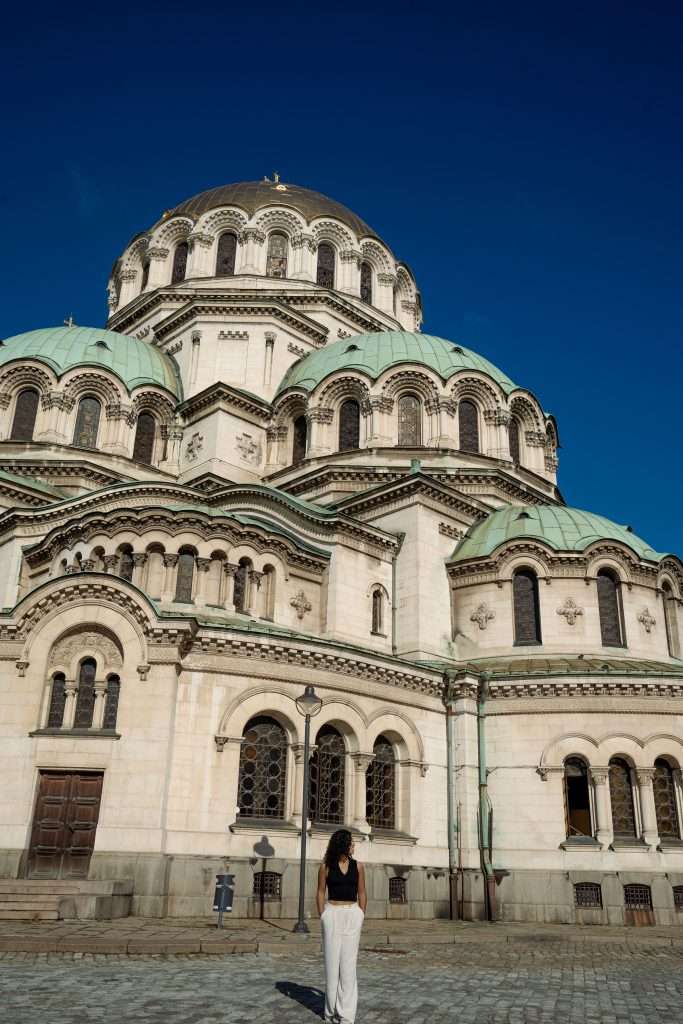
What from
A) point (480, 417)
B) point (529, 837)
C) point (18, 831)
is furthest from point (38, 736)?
point (480, 417)

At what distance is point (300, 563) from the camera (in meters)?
27.6

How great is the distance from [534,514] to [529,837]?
34.9 feet

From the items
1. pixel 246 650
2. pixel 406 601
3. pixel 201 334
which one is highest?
pixel 201 334

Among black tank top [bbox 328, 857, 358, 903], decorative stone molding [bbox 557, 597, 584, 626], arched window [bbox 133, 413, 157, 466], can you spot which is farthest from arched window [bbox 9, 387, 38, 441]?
black tank top [bbox 328, 857, 358, 903]

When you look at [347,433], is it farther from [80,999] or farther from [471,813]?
[80,999]

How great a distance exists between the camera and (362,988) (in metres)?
11.2

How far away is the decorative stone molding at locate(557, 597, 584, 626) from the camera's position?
28.4 metres

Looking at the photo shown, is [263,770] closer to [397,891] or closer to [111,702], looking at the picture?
[111,702]

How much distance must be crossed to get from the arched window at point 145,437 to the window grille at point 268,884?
62.9ft

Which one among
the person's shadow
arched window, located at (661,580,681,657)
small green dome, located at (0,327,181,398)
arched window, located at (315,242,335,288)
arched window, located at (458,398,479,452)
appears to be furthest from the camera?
arched window, located at (315,242,335,288)

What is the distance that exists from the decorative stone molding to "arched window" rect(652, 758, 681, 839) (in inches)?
194

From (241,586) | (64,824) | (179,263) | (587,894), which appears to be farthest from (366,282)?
(64,824)

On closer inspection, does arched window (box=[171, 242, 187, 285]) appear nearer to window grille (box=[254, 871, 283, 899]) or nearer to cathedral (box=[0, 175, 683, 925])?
cathedral (box=[0, 175, 683, 925])

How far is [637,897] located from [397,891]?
633cm
